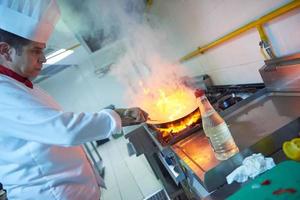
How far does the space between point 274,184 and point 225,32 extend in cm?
136

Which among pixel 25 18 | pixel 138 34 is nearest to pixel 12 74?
pixel 25 18

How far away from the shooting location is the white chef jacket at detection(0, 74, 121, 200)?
962 mm

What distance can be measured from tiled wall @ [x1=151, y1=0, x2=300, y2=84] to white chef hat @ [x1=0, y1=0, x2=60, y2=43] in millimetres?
1172

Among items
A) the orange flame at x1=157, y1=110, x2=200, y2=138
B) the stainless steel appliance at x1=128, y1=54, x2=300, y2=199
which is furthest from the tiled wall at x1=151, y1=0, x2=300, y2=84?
the orange flame at x1=157, y1=110, x2=200, y2=138

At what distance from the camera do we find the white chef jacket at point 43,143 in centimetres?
96

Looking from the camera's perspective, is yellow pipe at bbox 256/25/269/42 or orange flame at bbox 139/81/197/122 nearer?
yellow pipe at bbox 256/25/269/42

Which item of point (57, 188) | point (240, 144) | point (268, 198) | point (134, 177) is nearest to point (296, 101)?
point (240, 144)

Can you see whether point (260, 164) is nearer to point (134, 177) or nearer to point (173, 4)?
point (173, 4)

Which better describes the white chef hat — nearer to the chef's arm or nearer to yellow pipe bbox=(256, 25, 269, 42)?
the chef's arm

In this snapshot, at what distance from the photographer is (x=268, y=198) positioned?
0.66 meters

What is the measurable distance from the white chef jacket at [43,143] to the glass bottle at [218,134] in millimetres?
406

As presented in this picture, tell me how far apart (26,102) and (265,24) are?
1.32m

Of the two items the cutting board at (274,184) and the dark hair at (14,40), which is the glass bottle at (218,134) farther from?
the dark hair at (14,40)

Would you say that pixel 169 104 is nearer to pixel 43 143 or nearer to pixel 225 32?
pixel 225 32
